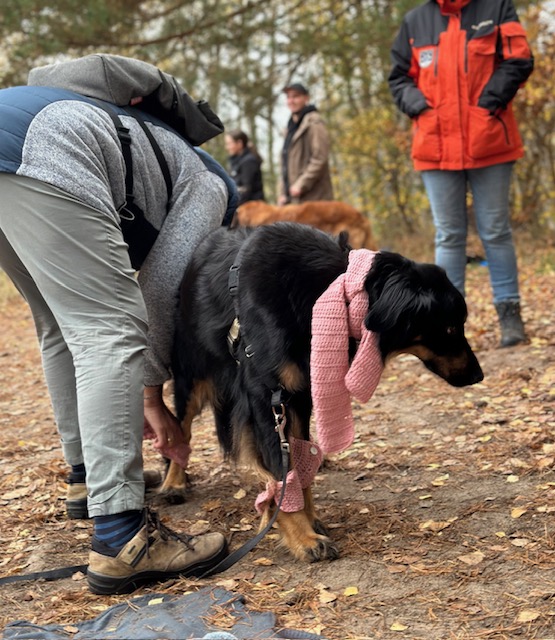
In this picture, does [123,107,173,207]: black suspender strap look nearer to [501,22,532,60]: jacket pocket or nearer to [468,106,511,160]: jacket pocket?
[468,106,511,160]: jacket pocket

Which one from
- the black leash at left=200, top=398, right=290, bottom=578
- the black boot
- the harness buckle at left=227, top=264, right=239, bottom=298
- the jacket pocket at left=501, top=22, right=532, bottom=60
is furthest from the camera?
the black boot

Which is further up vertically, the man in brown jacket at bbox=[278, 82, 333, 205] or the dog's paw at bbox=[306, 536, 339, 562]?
the man in brown jacket at bbox=[278, 82, 333, 205]

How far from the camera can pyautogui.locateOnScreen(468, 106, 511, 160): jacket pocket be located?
4.91 meters

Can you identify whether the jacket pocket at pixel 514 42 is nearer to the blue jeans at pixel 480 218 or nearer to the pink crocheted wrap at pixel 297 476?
the blue jeans at pixel 480 218

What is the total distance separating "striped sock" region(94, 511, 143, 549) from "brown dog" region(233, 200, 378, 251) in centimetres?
678

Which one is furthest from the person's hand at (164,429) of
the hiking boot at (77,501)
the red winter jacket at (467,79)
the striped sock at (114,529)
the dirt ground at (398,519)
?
the red winter jacket at (467,79)

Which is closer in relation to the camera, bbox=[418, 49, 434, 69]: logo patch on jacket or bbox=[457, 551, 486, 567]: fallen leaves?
bbox=[457, 551, 486, 567]: fallen leaves

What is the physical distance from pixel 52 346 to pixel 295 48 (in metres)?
9.74

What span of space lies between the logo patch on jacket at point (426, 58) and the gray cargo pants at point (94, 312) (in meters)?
3.29

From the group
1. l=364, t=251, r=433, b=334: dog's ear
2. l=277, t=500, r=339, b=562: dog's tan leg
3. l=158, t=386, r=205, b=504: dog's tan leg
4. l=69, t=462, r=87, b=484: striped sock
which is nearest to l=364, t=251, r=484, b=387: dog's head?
l=364, t=251, r=433, b=334: dog's ear

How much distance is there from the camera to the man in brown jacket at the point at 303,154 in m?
9.16

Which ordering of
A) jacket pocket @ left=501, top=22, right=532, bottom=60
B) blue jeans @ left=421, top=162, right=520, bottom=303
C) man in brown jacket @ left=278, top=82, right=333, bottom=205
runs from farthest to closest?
man in brown jacket @ left=278, top=82, right=333, bottom=205 < blue jeans @ left=421, top=162, right=520, bottom=303 < jacket pocket @ left=501, top=22, right=532, bottom=60

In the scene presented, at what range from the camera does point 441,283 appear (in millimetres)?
2637

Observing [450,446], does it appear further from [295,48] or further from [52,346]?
[295,48]
